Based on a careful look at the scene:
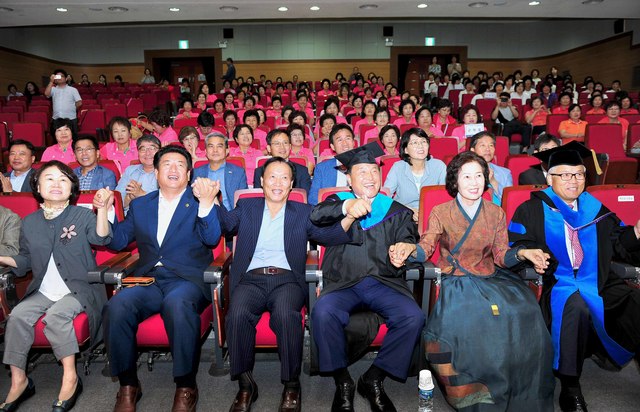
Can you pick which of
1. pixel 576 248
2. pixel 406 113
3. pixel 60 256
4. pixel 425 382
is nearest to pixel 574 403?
pixel 576 248

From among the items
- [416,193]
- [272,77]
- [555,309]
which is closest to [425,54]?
[272,77]

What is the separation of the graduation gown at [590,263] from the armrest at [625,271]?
0.04 meters

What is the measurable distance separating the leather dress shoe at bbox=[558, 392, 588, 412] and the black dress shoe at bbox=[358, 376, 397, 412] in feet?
2.70

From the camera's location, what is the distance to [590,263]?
8.04 ft

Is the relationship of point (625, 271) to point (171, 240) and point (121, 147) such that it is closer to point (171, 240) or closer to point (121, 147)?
point (171, 240)

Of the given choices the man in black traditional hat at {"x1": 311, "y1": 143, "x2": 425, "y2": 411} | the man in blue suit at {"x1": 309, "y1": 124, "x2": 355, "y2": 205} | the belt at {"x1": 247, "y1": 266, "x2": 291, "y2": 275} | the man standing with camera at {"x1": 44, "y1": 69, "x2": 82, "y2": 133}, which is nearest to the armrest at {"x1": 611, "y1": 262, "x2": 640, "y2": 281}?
the man in black traditional hat at {"x1": 311, "y1": 143, "x2": 425, "y2": 411}

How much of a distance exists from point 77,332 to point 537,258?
7.45ft

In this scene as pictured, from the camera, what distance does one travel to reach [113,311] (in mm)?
2264

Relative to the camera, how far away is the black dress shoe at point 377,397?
2285mm

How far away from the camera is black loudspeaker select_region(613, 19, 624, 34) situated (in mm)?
13555

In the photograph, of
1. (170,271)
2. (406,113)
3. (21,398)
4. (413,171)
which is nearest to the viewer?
(21,398)

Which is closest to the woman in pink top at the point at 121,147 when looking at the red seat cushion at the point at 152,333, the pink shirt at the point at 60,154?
the pink shirt at the point at 60,154

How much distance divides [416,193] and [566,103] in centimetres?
633

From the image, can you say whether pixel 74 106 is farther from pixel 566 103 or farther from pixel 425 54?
pixel 425 54
